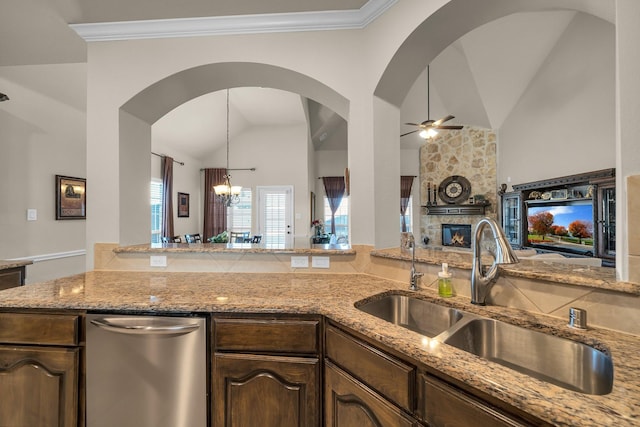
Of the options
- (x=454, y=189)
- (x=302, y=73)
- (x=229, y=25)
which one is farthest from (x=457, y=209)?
(x=229, y=25)

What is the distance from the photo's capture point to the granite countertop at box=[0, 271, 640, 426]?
2.09 ft

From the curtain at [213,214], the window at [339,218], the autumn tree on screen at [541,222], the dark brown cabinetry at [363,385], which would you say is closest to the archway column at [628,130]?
the dark brown cabinetry at [363,385]

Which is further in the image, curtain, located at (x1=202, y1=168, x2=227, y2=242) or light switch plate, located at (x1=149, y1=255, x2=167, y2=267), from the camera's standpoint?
curtain, located at (x1=202, y1=168, x2=227, y2=242)

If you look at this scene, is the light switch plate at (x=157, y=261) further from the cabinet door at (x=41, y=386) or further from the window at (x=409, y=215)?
the window at (x=409, y=215)

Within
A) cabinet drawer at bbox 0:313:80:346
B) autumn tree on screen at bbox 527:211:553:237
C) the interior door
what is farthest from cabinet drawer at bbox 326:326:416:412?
the interior door

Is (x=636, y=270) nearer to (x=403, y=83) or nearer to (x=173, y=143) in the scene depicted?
(x=403, y=83)

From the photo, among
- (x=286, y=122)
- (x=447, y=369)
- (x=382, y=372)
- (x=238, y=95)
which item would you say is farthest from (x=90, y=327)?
(x=286, y=122)

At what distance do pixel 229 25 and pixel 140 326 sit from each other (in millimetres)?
1934

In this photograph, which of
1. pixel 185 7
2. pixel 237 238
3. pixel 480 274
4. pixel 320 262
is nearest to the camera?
pixel 480 274

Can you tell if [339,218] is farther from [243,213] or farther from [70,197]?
[70,197]

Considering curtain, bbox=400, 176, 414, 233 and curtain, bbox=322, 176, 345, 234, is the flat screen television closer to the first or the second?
curtain, bbox=400, 176, 414, 233

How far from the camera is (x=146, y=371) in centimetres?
136

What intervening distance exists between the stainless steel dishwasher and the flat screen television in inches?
207

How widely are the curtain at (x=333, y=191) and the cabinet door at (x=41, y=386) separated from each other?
701cm
